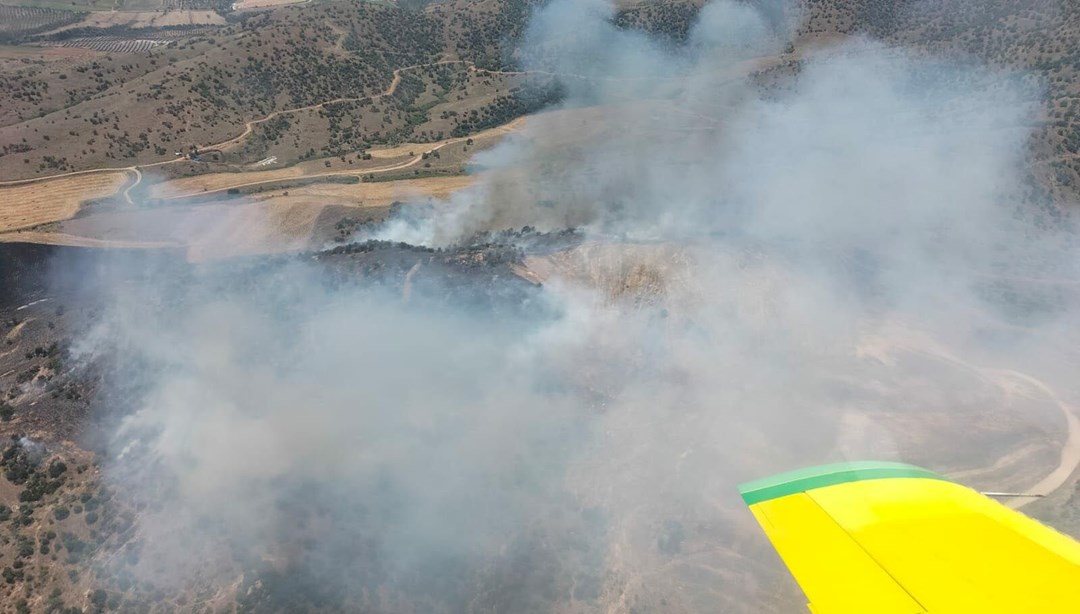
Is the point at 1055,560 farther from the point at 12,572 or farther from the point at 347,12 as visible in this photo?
the point at 347,12

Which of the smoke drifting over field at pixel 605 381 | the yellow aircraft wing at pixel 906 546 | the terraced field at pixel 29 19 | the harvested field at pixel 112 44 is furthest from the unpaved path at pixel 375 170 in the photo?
the terraced field at pixel 29 19

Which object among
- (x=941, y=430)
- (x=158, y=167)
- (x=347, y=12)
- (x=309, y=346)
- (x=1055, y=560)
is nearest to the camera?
(x=1055, y=560)

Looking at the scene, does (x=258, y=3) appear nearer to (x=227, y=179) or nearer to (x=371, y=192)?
(x=227, y=179)

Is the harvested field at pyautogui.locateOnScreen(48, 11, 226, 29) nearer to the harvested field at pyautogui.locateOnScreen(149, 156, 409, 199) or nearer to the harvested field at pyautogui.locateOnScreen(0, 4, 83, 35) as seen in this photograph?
the harvested field at pyautogui.locateOnScreen(0, 4, 83, 35)

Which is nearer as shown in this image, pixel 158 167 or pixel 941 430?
pixel 941 430

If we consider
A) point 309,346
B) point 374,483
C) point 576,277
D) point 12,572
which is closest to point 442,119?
point 576,277

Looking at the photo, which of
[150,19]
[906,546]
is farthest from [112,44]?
[906,546]

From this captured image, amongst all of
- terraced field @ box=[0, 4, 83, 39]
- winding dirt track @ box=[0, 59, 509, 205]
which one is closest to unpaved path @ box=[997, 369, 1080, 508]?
winding dirt track @ box=[0, 59, 509, 205]
